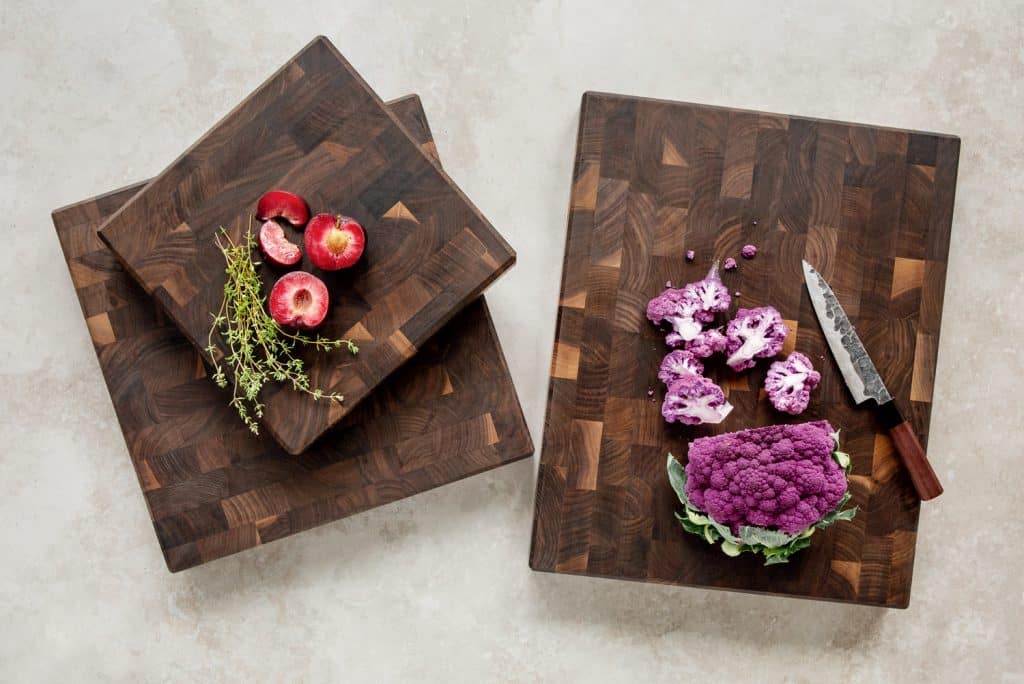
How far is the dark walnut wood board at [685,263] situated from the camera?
1.55 meters

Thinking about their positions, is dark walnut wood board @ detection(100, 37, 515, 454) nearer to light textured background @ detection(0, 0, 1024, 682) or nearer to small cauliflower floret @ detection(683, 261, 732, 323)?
light textured background @ detection(0, 0, 1024, 682)

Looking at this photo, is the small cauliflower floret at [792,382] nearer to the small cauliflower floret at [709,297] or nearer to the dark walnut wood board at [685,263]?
the dark walnut wood board at [685,263]

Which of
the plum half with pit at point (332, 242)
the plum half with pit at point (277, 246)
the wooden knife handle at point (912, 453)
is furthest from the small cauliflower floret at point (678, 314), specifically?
the plum half with pit at point (277, 246)

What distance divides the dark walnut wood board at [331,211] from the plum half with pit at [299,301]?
0.12 feet

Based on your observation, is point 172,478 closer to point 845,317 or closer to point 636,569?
point 636,569

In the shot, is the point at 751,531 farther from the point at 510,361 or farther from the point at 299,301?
the point at 299,301

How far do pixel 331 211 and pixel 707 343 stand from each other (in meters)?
0.75

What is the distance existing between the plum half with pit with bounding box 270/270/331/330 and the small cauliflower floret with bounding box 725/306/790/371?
768mm

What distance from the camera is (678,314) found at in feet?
4.94

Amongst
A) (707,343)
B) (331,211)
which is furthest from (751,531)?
(331,211)

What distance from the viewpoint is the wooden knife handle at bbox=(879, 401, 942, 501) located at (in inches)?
60.1

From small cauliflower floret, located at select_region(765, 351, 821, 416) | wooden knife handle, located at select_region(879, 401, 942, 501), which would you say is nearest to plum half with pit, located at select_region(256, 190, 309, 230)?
small cauliflower floret, located at select_region(765, 351, 821, 416)

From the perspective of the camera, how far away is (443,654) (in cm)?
171

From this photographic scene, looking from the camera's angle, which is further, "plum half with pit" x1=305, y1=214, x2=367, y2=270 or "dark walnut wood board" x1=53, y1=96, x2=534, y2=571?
"dark walnut wood board" x1=53, y1=96, x2=534, y2=571
